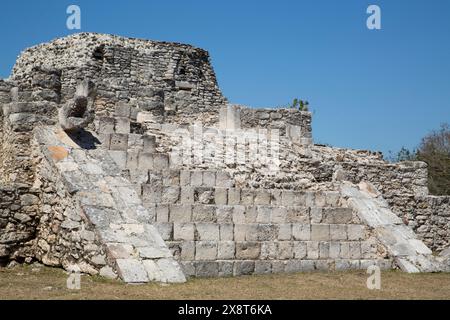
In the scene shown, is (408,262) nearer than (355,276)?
No

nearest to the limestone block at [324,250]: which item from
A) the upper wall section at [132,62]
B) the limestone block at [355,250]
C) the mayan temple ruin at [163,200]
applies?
the mayan temple ruin at [163,200]

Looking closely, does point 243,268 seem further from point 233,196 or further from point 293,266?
point 233,196

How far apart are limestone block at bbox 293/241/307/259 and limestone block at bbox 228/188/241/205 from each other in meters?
1.15

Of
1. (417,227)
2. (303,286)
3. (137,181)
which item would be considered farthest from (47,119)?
(417,227)

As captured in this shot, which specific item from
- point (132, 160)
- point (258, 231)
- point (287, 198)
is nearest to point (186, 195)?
point (132, 160)

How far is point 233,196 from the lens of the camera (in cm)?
1048

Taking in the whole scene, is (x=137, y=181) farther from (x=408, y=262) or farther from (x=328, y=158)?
(x=328, y=158)

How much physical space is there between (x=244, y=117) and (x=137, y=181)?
5.83 m

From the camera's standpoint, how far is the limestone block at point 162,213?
945cm

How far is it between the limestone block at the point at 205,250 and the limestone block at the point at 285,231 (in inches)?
49.7

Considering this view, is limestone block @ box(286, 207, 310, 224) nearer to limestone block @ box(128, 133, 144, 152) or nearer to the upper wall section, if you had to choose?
limestone block @ box(128, 133, 144, 152)

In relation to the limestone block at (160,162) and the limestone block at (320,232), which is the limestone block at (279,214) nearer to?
the limestone block at (320,232)

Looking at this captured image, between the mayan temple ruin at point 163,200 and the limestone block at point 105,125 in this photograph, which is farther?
the limestone block at point 105,125
